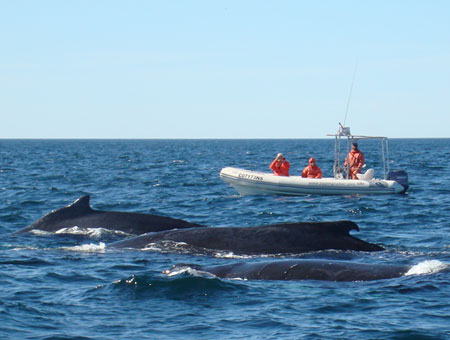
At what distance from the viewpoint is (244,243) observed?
41.2ft

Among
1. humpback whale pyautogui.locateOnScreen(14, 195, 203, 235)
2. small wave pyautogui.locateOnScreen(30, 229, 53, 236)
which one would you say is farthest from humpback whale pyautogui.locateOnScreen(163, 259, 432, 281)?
small wave pyautogui.locateOnScreen(30, 229, 53, 236)

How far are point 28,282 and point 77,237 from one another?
3.69 meters

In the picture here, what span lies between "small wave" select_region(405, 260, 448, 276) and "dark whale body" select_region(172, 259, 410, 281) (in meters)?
0.08

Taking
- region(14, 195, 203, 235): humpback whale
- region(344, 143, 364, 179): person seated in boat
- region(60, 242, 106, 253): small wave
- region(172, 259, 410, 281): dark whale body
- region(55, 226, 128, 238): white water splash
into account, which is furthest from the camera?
region(344, 143, 364, 179): person seated in boat

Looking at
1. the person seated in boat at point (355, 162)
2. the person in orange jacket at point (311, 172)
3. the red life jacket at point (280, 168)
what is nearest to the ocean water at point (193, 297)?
the person seated in boat at point (355, 162)

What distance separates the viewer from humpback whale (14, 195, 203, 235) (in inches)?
576

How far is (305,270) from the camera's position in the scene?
33.8 ft

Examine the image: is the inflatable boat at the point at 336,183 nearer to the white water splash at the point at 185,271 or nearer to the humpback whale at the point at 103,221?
the humpback whale at the point at 103,221

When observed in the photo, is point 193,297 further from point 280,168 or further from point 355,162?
point 280,168

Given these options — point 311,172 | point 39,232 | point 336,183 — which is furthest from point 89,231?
point 311,172

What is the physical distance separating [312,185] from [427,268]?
51.9 feet

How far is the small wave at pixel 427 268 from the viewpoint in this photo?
10.4m

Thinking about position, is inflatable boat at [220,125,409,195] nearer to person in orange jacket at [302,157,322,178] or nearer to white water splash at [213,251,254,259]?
person in orange jacket at [302,157,322,178]

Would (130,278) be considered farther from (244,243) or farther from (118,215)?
(118,215)
